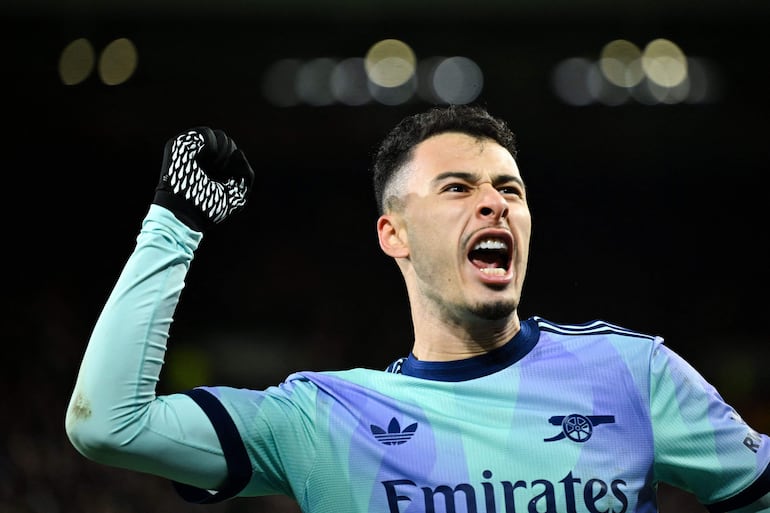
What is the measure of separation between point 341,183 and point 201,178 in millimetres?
8674

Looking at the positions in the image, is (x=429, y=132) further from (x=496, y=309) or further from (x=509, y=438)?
(x=509, y=438)

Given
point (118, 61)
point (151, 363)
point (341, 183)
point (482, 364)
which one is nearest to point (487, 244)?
point (482, 364)

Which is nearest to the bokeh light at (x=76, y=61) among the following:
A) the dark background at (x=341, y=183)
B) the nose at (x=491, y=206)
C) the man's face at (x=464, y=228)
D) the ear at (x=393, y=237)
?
the dark background at (x=341, y=183)

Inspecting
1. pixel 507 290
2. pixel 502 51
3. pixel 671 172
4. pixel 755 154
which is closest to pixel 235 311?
pixel 502 51

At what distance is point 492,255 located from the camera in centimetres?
294

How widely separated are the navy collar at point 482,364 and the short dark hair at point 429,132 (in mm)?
598

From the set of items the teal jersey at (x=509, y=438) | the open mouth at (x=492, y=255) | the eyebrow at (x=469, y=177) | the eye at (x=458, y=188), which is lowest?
the teal jersey at (x=509, y=438)

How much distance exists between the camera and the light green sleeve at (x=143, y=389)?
2.35 meters

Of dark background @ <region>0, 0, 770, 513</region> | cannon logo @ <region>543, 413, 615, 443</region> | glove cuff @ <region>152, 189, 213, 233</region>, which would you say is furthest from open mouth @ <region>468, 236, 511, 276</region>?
dark background @ <region>0, 0, 770, 513</region>

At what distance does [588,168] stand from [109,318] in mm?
9391

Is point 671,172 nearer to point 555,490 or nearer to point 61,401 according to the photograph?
point 61,401

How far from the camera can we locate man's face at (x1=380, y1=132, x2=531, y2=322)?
9.23 feet

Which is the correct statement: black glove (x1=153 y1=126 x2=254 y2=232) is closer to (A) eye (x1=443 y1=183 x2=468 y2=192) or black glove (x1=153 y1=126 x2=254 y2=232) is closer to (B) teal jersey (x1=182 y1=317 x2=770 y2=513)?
(B) teal jersey (x1=182 y1=317 x2=770 y2=513)

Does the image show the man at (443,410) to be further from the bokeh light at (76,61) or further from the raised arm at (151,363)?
the bokeh light at (76,61)
